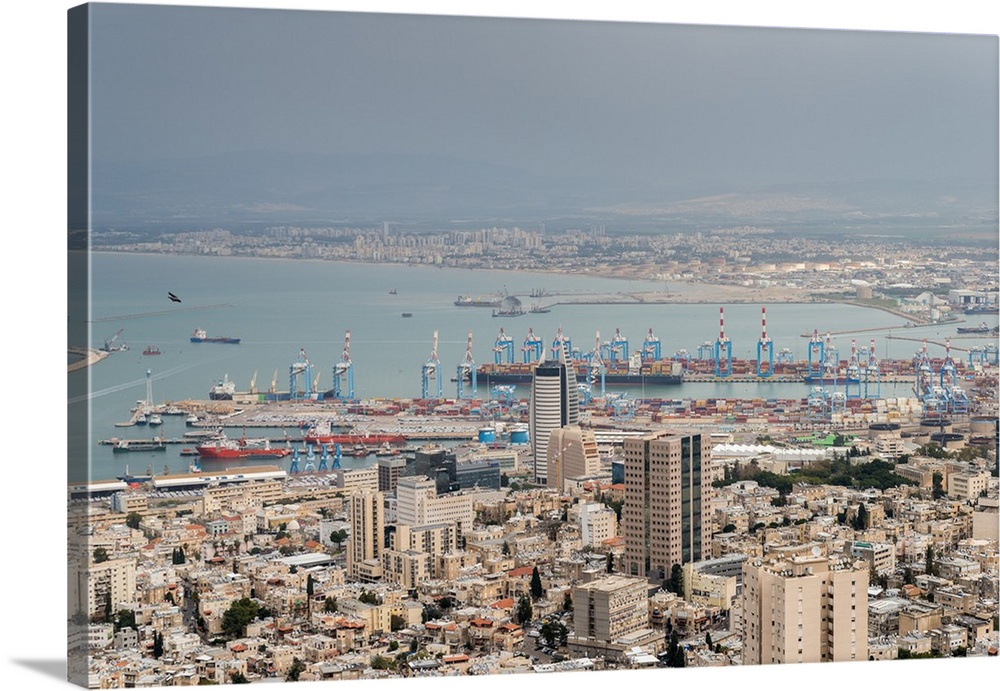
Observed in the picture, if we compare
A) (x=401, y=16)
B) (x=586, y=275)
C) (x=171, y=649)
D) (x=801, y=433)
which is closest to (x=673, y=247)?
(x=586, y=275)

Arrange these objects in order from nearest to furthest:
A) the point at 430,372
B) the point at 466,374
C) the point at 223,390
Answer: the point at 223,390, the point at 430,372, the point at 466,374

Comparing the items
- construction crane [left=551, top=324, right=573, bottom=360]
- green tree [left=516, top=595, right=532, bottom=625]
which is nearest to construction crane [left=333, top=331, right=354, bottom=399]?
construction crane [left=551, top=324, right=573, bottom=360]

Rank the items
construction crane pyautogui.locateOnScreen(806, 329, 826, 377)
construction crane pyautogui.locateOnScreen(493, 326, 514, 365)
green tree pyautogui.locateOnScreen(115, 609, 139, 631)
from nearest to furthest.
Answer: green tree pyautogui.locateOnScreen(115, 609, 139, 631) → construction crane pyautogui.locateOnScreen(493, 326, 514, 365) → construction crane pyautogui.locateOnScreen(806, 329, 826, 377)

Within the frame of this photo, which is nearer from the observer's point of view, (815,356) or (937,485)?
(937,485)

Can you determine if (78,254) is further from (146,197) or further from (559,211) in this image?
(559,211)

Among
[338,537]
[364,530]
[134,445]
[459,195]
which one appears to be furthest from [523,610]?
[459,195]

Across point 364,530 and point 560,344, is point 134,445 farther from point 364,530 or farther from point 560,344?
point 560,344

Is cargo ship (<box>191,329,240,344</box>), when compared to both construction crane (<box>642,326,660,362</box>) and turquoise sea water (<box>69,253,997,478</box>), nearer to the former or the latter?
turquoise sea water (<box>69,253,997,478</box>)
